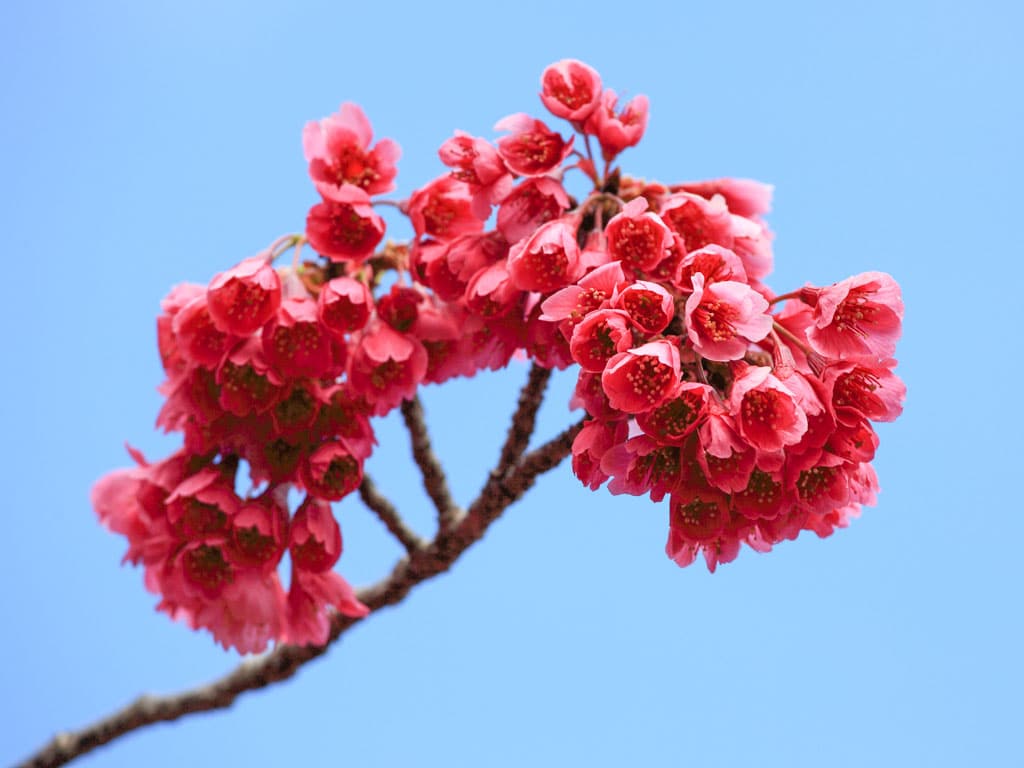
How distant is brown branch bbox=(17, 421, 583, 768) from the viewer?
1152 millimetres

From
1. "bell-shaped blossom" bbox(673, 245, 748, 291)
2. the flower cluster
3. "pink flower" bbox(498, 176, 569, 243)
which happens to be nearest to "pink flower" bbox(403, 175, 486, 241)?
the flower cluster

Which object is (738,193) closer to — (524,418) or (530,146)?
(530,146)

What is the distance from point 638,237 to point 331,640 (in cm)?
80

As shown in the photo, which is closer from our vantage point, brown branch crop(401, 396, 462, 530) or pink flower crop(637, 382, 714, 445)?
pink flower crop(637, 382, 714, 445)

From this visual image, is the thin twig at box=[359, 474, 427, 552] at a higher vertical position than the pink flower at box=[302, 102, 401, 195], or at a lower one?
lower

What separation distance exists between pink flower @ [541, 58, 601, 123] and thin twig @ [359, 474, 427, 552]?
546 millimetres

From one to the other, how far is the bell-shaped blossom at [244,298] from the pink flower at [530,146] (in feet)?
0.81

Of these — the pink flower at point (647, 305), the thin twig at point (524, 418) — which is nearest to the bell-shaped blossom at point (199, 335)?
the thin twig at point (524, 418)

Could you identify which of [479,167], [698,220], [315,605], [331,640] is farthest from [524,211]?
[331,640]

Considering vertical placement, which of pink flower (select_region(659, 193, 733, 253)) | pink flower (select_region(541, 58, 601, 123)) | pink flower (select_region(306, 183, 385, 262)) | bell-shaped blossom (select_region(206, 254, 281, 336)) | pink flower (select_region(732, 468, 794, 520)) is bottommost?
pink flower (select_region(732, 468, 794, 520))

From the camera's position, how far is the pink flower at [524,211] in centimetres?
95

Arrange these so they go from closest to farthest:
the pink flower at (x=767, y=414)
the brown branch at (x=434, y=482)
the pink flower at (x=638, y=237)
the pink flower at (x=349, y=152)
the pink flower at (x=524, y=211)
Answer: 1. the pink flower at (x=767, y=414)
2. the pink flower at (x=638, y=237)
3. the pink flower at (x=524, y=211)
4. the pink flower at (x=349, y=152)
5. the brown branch at (x=434, y=482)

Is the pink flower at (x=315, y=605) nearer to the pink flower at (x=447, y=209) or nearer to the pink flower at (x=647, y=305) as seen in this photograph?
the pink flower at (x=447, y=209)

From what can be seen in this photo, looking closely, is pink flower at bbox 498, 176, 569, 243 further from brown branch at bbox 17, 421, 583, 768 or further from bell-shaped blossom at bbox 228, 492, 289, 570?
bell-shaped blossom at bbox 228, 492, 289, 570
